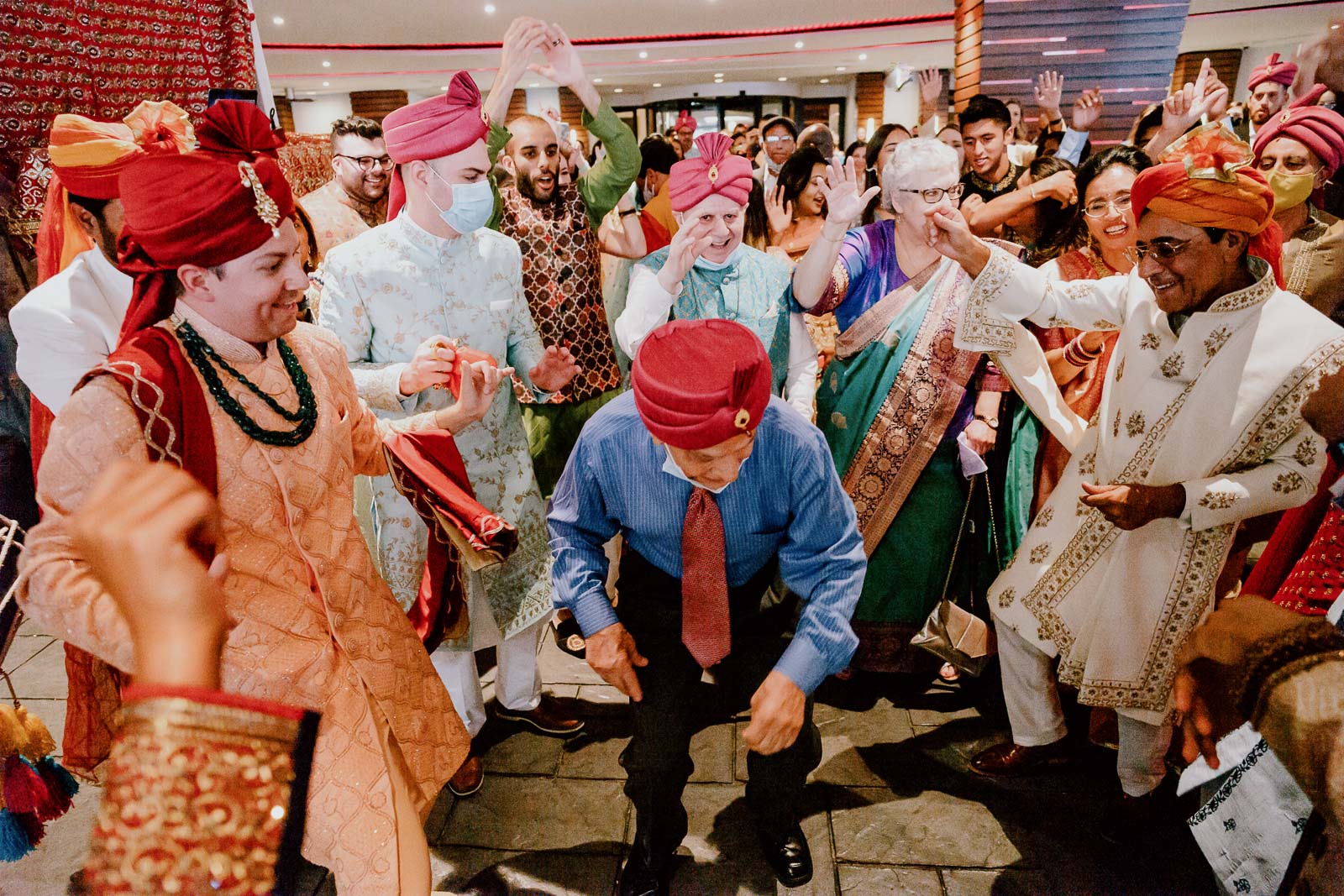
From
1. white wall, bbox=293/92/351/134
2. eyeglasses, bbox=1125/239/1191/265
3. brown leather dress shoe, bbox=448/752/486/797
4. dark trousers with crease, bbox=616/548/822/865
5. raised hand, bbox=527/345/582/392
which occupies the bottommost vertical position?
brown leather dress shoe, bbox=448/752/486/797

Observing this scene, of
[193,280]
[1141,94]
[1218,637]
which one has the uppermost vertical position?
[1141,94]

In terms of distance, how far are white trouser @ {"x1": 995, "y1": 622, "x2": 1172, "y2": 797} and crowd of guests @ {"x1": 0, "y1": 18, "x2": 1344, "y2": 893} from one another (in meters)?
0.01

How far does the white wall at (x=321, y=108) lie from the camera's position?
58.9 feet

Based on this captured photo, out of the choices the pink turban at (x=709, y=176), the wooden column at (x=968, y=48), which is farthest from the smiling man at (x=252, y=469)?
the wooden column at (x=968, y=48)

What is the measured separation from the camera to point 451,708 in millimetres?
1716

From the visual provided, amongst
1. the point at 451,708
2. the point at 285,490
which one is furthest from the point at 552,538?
the point at 285,490

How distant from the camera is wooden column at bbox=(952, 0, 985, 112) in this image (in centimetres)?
510

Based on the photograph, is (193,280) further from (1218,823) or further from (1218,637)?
(1218,823)

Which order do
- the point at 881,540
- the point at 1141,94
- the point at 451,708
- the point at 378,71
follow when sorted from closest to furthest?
the point at 451,708, the point at 881,540, the point at 1141,94, the point at 378,71

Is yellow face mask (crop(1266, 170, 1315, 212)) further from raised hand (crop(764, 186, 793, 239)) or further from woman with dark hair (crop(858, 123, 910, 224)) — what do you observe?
woman with dark hair (crop(858, 123, 910, 224))

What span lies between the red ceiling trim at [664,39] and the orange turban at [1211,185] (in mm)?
12794

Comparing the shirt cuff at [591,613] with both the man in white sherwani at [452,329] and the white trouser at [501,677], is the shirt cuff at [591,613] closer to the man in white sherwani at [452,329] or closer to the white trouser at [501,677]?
the man in white sherwani at [452,329]

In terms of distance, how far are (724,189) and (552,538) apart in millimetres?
1309

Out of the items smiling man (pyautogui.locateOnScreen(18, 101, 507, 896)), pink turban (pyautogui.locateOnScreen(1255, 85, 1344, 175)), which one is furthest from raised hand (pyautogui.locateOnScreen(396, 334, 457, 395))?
pink turban (pyautogui.locateOnScreen(1255, 85, 1344, 175))
